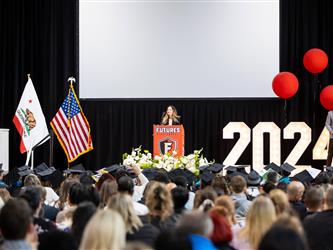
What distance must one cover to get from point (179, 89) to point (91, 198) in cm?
1069

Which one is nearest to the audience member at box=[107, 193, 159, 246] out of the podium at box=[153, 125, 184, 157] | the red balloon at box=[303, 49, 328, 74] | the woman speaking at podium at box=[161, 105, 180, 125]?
the podium at box=[153, 125, 184, 157]

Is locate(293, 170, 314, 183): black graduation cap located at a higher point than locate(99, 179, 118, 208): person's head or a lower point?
lower

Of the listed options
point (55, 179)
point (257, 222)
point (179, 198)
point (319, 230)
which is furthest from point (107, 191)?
point (55, 179)

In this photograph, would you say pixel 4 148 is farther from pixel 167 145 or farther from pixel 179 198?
pixel 179 198

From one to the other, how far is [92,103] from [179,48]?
2491 millimetres

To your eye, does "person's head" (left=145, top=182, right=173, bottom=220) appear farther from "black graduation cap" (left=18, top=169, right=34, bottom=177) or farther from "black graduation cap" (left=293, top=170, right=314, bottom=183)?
"black graduation cap" (left=18, top=169, right=34, bottom=177)

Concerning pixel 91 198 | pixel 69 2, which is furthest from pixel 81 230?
pixel 69 2

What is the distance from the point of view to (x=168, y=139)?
1429 centimetres

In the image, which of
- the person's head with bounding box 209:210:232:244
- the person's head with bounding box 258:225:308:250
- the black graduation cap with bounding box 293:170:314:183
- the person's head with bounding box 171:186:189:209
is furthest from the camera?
A: the black graduation cap with bounding box 293:170:314:183

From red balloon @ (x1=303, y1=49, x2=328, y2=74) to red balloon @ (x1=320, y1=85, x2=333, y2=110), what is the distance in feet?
1.62

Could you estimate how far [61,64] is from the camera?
56.2 feet

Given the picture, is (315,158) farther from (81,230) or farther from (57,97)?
(81,230)

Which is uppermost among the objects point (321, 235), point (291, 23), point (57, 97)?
point (291, 23)

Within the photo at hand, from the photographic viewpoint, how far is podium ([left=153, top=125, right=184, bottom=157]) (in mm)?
14219
